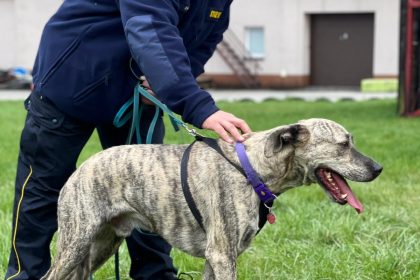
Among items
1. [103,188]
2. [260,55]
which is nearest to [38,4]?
[260,55]

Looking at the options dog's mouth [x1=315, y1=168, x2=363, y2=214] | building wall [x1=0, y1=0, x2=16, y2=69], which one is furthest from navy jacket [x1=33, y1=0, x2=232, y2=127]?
building wall [x1=0, y1=0, x2=16, y2=69]

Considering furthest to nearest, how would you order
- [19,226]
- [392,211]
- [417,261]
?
[392,211], [417,261], [19,226]

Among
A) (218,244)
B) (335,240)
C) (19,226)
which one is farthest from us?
(335,240)

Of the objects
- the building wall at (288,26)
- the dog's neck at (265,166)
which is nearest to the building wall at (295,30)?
the building wall at (288,26)

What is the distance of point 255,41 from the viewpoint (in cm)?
2864

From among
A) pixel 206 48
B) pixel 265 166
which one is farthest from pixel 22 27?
pixel 265 166

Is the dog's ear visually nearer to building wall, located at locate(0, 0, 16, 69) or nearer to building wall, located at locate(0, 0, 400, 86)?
building wall, located at locate(0, 0, 400, 86)

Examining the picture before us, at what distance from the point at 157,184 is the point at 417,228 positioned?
2.52 meters

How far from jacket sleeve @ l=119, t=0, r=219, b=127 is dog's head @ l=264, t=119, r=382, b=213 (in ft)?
1.15

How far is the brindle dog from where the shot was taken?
3.27m

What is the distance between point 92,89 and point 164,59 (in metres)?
0.60

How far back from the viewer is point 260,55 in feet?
94.4

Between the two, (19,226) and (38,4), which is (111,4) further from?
(38,4)

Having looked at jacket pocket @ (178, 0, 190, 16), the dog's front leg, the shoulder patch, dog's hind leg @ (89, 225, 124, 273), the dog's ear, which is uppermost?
jacket pocket @ (178, 0, 190, 16)
